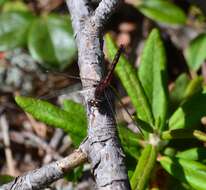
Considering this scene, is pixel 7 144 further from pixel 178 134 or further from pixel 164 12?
pixel 178 134

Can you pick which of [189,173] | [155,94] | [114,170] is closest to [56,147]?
[155,94]

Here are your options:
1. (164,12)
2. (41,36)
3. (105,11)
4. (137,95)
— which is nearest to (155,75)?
(137,95)

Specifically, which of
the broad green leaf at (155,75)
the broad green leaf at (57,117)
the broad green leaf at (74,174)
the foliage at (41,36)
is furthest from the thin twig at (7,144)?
the broad green leaf at (155,75)

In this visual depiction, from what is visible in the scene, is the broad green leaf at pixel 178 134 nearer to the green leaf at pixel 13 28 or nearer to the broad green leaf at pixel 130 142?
the broad green leaf at pixel 130 142

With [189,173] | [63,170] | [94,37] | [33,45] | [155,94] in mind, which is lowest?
[189,173]

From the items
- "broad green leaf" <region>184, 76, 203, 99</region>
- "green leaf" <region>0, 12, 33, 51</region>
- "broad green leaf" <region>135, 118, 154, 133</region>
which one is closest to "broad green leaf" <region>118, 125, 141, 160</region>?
"broad green leaf" <region>135, 118, 154, 133</region>

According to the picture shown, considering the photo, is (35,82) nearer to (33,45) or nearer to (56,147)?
(33,45)
